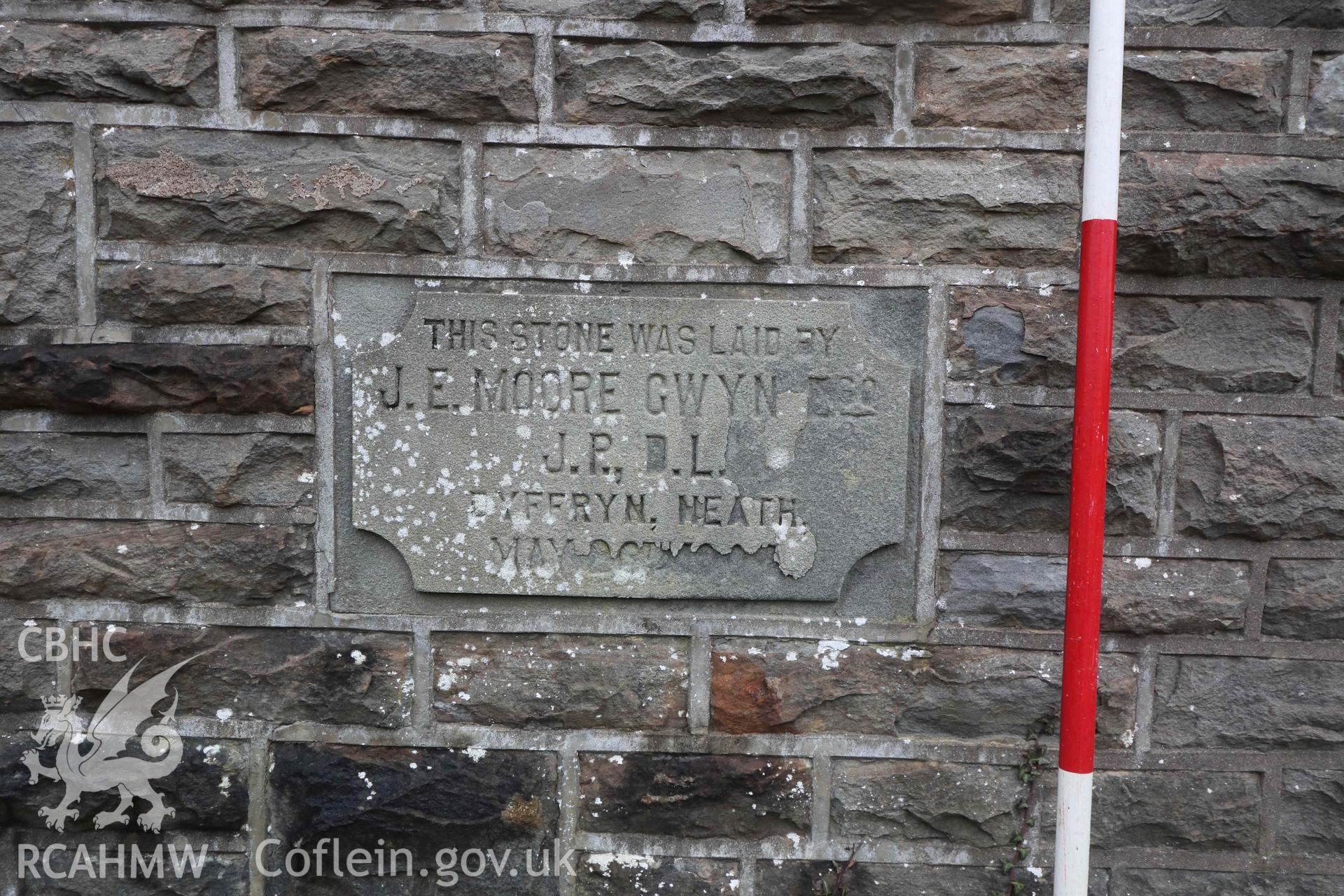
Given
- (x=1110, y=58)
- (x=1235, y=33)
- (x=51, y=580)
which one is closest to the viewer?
(x=1110, y=58)

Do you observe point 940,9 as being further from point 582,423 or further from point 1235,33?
point 582,423

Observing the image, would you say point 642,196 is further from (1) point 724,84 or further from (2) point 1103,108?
(2) point 1103,108

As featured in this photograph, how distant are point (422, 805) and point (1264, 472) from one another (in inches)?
74.2

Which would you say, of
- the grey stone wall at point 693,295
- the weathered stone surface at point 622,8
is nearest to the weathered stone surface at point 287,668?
the grey stone wall at point 693,295

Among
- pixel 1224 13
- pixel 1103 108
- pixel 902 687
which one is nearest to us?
pixel 1103 108

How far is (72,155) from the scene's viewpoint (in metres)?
1.69

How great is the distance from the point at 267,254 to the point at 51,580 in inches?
32.8

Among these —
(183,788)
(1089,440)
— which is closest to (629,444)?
(1089,440)

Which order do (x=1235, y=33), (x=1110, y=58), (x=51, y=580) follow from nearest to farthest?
(x=1110, y=58) < (x=1235, y=33) < (x=51, y=580)

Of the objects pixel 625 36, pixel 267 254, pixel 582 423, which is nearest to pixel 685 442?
pixel 582 423

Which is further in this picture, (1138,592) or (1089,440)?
(1138,592)

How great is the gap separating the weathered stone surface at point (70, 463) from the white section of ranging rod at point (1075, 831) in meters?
1.91

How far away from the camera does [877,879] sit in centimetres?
176

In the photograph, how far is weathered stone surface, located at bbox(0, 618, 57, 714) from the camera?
176 centimetres
